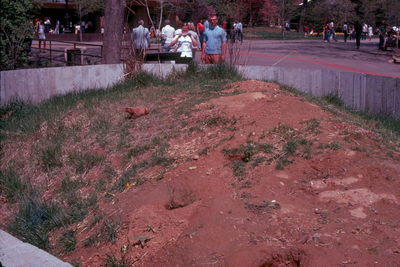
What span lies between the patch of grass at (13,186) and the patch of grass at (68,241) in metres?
1.64

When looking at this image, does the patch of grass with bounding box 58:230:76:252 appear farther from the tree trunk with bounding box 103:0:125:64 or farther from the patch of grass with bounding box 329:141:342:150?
the tree trunk with bounding box 103:0:125:64

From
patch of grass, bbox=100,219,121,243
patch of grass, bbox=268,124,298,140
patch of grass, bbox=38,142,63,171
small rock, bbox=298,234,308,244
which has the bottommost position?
patch of grass, bbox=100,219,121,243

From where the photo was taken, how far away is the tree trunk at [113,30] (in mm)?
15086

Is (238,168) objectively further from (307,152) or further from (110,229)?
(110,229)

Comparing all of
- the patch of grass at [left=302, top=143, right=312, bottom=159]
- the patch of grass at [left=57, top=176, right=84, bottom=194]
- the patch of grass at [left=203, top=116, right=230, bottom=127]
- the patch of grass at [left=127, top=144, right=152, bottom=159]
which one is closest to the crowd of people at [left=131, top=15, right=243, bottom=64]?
the patch of grass at [left=203, top=116, right=230, bottom=127]

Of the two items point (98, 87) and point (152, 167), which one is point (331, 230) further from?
point (98, 87)

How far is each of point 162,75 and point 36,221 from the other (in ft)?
19.1

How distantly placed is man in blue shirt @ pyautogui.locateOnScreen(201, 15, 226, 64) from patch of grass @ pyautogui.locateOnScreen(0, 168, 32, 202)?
20.6 ft

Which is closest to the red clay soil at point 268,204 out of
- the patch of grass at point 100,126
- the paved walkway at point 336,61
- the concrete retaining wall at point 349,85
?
the patch of grass at point 100,126

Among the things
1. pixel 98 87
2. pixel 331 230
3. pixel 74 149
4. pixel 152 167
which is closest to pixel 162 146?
pixel 152 167

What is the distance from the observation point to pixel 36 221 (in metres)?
Result: 6.60

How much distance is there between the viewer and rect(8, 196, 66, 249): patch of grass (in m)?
6.28

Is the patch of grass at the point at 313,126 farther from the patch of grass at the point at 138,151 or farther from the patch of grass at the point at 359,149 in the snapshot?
the patch of grass at the point at 138,151

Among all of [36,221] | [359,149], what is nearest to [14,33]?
[36,221]
